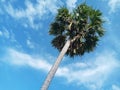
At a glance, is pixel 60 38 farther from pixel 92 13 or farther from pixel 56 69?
pixel 56 69

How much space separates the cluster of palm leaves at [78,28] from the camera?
25297mm

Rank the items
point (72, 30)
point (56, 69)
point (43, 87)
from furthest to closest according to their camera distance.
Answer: point (72, 30), point (56, 69), point (43, 87)

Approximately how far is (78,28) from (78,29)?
0.08 metres

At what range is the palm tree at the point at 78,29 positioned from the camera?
2528 cm

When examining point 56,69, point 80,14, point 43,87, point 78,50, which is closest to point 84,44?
point 78,50

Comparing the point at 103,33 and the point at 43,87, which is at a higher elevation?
the point at 103,33

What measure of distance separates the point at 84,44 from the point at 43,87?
692 centimetres

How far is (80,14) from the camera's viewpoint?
2595 cm

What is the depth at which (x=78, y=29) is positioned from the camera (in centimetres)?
2528

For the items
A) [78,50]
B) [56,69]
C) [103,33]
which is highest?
[103,33]

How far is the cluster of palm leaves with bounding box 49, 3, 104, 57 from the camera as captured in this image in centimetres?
2530

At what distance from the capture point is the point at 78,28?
995 inches

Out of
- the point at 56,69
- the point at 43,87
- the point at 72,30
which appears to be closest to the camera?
the point at 43,87

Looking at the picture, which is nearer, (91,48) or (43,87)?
(43,87)
